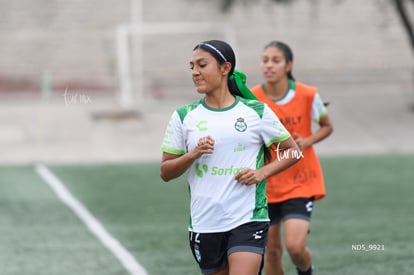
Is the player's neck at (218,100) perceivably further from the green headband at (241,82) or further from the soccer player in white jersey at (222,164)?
the green headband at (241,82)

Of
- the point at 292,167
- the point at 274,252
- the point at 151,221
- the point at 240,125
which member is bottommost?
the point at 274,252

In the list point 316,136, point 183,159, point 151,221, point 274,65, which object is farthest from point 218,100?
point 151,221

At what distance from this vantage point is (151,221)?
40.8 ft

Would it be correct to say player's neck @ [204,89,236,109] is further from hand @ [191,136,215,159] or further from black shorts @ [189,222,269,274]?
black shorts @ [189,222,269,274]

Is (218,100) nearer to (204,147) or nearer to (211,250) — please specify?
(204,147)

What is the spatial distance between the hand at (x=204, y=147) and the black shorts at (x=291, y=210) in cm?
219

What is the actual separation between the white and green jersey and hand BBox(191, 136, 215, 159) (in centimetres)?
17

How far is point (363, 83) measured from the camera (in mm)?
29062

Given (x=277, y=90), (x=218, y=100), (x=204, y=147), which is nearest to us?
(x=204, y=147)

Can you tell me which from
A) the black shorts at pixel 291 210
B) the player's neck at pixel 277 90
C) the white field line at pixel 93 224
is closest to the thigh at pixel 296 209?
the black shorts at pixel 291 210

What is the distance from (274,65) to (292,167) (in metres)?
0.83

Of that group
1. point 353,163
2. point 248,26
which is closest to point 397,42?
point 248,26

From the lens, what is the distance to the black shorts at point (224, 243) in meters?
6.15

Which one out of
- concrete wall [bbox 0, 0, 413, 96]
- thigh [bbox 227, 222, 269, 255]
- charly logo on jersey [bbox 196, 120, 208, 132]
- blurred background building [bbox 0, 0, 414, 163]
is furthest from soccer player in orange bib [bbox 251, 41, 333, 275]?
concrete wall [bbox 0, 0, 413, 96]
